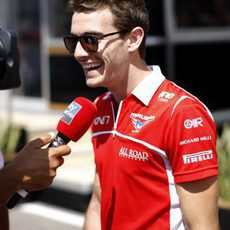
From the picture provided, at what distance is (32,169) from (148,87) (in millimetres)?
634

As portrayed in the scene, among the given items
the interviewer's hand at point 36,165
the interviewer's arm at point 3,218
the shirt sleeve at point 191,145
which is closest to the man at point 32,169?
the interviewer's hand at point 36,165

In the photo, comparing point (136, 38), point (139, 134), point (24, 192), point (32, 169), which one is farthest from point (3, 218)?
point (136, 38)

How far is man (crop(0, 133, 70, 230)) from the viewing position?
250cm

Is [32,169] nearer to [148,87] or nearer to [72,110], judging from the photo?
[72,110]

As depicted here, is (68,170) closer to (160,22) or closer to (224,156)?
(224,156)

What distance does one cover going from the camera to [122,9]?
2.75 m

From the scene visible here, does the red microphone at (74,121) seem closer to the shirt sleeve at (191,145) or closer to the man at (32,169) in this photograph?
the man at (32,169)

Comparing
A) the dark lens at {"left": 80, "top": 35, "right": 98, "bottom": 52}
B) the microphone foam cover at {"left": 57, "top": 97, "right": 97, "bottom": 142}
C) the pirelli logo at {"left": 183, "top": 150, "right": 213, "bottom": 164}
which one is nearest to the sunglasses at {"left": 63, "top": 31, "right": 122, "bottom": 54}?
the dark lens at {"left": 80, "top": 35, "right": 98, "bottom": 52}

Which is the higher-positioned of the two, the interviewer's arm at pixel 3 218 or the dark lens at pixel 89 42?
the dark lens at pixel 89 42

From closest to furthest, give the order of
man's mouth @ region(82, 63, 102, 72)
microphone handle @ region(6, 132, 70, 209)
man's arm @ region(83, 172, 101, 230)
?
1. microphone handle @ region(6, 132, 70, 209)
2. man's mouth @ region(82, 63, 102, 72)
3. man's arm @ region(83, 172, 101, 230)

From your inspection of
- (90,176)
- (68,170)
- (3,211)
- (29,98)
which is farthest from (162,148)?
(29,98)

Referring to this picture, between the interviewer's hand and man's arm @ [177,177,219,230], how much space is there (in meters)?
0.49

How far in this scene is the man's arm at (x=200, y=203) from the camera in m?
2.52

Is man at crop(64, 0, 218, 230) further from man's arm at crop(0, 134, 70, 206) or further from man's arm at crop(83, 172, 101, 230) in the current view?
man's arm at crop(0, 134, 70, 206)
